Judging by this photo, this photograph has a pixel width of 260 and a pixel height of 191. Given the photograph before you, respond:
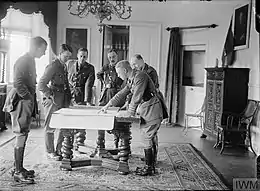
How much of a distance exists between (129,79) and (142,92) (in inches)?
10.8

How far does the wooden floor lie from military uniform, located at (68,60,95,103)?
4.02 feet

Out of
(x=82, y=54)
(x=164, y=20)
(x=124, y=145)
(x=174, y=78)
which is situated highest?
(x=164, y=20)

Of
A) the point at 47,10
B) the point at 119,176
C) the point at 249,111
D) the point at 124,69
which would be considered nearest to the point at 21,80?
the point at 124,69

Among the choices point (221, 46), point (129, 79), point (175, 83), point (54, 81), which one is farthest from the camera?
point (175, 83)

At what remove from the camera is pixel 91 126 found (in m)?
3.80

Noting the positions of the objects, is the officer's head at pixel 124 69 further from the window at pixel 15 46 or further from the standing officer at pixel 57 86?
the window at pixel 15 46

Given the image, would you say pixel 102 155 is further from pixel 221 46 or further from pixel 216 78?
pixel 221 46

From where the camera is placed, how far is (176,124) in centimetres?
800

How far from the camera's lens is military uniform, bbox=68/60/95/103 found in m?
5.18

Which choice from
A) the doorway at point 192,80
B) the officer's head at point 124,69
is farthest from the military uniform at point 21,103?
the doorway at point 192,80

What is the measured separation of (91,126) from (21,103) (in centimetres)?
73

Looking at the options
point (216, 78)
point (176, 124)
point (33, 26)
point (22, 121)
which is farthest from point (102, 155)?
point (33, 26)

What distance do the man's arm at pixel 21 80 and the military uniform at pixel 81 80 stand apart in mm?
1467

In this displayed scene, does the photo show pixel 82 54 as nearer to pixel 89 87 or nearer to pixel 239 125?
pixel 89 87
